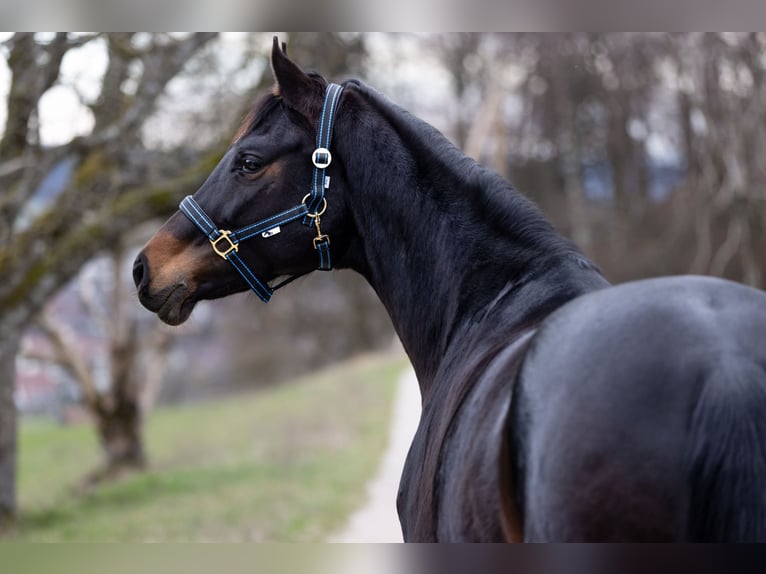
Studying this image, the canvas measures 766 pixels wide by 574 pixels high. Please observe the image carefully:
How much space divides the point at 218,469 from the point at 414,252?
29.6ft

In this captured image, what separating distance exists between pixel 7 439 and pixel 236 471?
137 inches

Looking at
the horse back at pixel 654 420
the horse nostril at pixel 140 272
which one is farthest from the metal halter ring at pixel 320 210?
the horse back at pixel 654 420

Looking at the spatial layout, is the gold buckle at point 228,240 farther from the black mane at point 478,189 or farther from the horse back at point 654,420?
the horse back at point 654,420

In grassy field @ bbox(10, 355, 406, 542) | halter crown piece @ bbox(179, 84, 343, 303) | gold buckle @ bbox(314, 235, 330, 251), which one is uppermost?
halter crown piece @ bbox(179, 84, 343, 303)

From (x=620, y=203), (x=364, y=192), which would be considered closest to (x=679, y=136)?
(x=620, y=203)

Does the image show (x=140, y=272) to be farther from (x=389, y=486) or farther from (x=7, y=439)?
(x=7, y=439)

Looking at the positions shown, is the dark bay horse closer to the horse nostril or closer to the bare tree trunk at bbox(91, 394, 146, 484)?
the horse nostril

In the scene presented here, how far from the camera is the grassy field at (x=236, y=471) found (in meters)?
7.59

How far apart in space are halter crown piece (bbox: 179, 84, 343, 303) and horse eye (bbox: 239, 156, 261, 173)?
141 mm

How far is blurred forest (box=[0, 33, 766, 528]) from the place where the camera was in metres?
6.82

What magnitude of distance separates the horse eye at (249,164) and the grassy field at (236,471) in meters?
4.72

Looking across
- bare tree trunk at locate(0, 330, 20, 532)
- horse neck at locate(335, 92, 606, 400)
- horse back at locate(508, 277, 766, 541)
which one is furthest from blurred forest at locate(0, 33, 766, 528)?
horse back at locate(508, 277, 766, 541)

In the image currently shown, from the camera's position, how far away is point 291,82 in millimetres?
2385

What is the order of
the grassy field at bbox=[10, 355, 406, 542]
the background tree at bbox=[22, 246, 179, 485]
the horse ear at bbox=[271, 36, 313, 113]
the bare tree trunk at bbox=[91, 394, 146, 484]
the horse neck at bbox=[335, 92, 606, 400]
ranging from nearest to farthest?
the horse neck at bbox=[335, 92, 606, 400] → the horse ear at bbox=[271, 36, 313, 113] → the grassy field at bbox=[10, 355, 406, 542] → the background tree at bbox=[22, 246, 179, 485] → the bare tree trunk at bbox=[91, 394, 146, 484]
